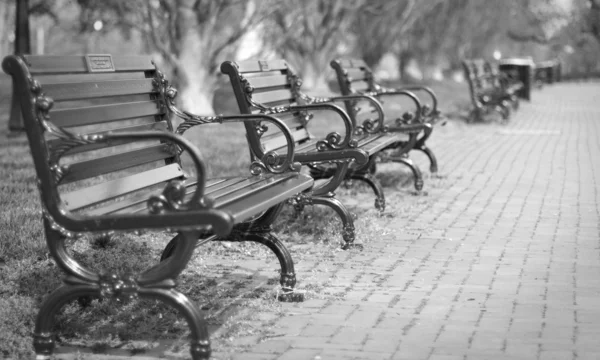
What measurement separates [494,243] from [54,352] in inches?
126

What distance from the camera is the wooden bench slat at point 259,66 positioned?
20.2 feet

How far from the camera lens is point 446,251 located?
20.1ft

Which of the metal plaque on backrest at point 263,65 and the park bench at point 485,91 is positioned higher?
the metal plaque on backrest at point 263,65

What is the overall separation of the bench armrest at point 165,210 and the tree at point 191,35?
10.6 meters

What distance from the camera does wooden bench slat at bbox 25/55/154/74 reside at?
156 inches

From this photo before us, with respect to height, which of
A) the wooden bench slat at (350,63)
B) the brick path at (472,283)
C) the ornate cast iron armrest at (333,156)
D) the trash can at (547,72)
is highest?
the wooden bench slat at (350,63)

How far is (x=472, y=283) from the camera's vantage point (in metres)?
5.24

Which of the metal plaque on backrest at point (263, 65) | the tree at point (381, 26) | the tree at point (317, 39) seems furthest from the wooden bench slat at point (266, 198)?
the tree at point (381, 26)

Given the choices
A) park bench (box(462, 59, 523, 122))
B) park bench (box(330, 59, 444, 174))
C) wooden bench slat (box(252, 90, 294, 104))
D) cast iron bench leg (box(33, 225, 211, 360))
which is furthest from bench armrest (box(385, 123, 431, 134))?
park bench (box(462, 59, 523, 122))

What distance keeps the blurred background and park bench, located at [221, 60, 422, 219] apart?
277 inches

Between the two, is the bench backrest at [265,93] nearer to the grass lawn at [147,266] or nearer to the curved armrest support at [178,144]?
the grass lawn at [147,266]

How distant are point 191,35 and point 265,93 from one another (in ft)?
27.6

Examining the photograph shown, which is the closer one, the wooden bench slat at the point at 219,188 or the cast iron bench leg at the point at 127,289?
the cast iron bench leg at the point at 127,289

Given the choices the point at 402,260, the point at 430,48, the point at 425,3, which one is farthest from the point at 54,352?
the point at 430,48
